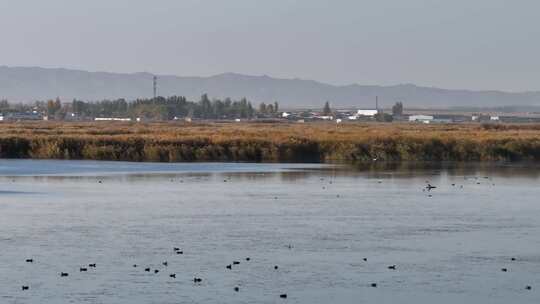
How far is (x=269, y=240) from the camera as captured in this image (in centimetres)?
2211

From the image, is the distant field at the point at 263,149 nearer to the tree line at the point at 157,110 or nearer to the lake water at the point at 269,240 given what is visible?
the lake water at the point at 269,240

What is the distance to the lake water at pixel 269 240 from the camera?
17.4m

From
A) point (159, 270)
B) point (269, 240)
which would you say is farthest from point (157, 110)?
point (159, 270)

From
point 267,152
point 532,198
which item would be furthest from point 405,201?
point 267,152

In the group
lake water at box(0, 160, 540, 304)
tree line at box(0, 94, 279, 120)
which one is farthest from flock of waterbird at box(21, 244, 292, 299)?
tree line at box(0, 94, 279, 120)

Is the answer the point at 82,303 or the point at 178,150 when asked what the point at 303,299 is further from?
the point at 178,150

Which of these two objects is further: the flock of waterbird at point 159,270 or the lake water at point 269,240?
the lake water at point 269,240

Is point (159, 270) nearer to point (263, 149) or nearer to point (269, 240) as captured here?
point (269, 240)

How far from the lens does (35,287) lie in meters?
17.3

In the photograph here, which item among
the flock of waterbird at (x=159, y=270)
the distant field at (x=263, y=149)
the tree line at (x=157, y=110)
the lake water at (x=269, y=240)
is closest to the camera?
the flock of waterbird at (x=159, y=270)

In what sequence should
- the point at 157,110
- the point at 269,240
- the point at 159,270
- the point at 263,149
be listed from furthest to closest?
1. the point at 157,110
2. the point at 263,149
3. the point at 269,240
4. the point at 159,270

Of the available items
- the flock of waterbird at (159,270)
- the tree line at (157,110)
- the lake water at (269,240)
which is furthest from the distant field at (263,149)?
the tree line at (157,110)

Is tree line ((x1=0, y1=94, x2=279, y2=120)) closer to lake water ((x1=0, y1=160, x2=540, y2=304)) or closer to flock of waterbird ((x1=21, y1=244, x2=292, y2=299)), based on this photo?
lake water ((x1=0, y1=160, x2=540, y2=304))

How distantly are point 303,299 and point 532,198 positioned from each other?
15720mm
